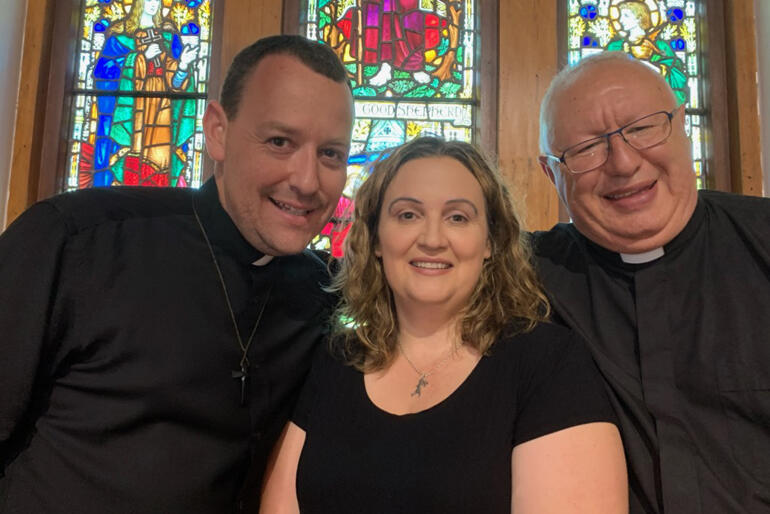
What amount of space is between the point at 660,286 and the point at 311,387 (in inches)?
39.6

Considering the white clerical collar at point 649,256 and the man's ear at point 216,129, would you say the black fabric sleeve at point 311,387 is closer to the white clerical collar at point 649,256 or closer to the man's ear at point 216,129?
the man's ear at point 216,129

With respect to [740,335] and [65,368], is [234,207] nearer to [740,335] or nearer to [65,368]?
[65,368]

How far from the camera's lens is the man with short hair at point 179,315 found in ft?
4.78

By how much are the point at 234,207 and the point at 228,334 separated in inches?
14.3

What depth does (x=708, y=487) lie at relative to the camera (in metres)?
1.50

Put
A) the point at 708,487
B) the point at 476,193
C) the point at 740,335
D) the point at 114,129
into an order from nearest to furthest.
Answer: the point at 708,487 < the point at 740,335 < the point at 476,193 < the point at 114,129

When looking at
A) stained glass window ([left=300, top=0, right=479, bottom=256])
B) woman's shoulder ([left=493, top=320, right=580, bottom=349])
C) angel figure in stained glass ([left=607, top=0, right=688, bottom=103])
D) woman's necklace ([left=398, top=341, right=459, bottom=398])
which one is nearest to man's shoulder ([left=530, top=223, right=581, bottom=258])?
woman's shoulder ([left=493, top=320, right=580, bottom=349])

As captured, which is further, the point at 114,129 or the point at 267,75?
the point at 114,129

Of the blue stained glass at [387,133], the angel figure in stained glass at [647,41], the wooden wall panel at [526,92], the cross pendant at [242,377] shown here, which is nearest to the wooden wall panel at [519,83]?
the wooden wall panel at [526,92]

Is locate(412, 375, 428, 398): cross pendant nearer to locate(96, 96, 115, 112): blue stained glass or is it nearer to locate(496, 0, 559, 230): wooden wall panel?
locate(496, 0, 559, 230): wooden wall panel

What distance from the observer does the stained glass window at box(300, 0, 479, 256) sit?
3652 mm

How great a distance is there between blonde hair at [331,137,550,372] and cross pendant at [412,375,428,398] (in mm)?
133

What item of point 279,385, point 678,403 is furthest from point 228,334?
point 678,403

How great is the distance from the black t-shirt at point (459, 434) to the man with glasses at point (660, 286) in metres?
0.22
